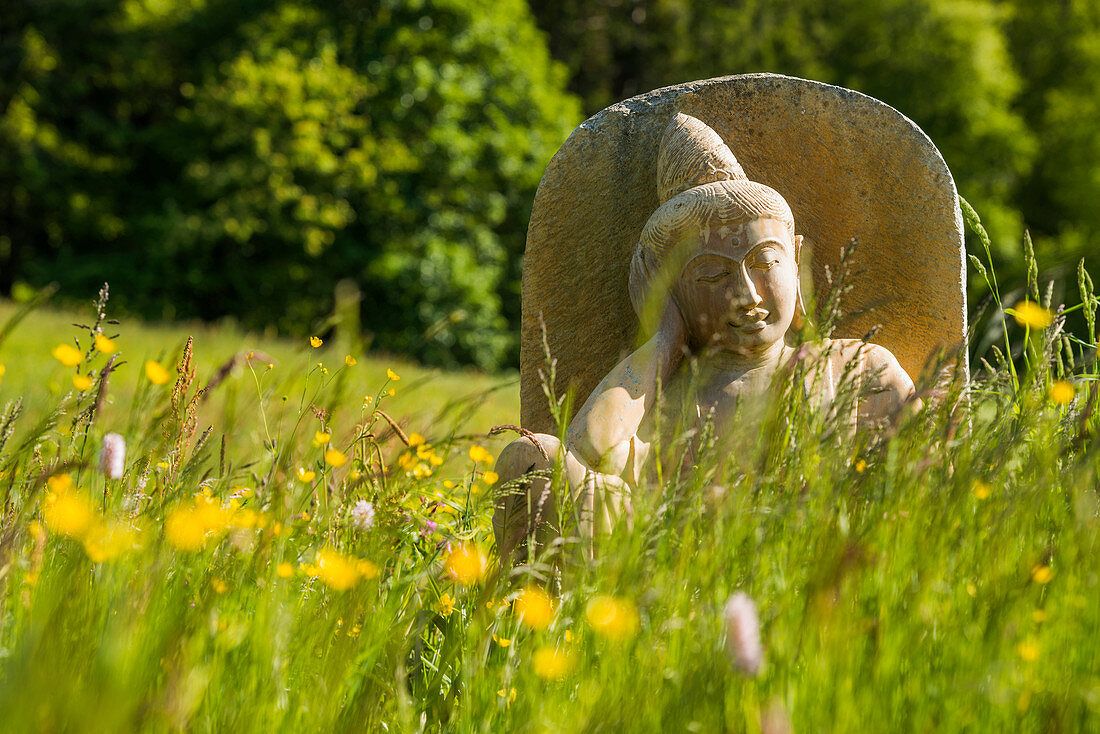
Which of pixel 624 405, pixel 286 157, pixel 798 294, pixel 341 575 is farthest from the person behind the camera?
pixel 286 157

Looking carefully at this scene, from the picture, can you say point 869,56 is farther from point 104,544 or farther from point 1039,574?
point 104,544

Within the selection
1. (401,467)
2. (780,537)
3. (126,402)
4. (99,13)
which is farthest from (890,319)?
(99,13)

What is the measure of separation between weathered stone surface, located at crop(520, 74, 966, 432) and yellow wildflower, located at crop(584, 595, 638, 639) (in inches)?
75.3

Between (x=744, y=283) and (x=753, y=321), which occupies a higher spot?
(x=744, y=283)

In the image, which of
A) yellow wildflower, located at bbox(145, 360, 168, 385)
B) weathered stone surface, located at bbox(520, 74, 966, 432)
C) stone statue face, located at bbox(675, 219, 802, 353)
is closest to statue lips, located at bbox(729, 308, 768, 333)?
stone statue face, located at bbox(675, 219, 802, 353)

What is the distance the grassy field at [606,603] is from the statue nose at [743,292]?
2.58 ft

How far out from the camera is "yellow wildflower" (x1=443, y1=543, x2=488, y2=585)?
5.46 ft

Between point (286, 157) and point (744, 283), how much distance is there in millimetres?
13908

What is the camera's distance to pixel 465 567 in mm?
1674

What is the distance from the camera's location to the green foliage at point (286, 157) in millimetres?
15469

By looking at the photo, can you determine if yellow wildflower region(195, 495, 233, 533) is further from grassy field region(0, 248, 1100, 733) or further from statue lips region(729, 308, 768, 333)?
statue lips region(729, 308, 768, 333)

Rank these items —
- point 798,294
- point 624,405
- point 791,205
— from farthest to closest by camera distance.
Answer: point 791,205
point 798,294
point 624,405

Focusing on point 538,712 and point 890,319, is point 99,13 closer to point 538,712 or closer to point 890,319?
point 890,319

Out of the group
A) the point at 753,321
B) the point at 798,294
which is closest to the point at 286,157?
the point at 798,294
